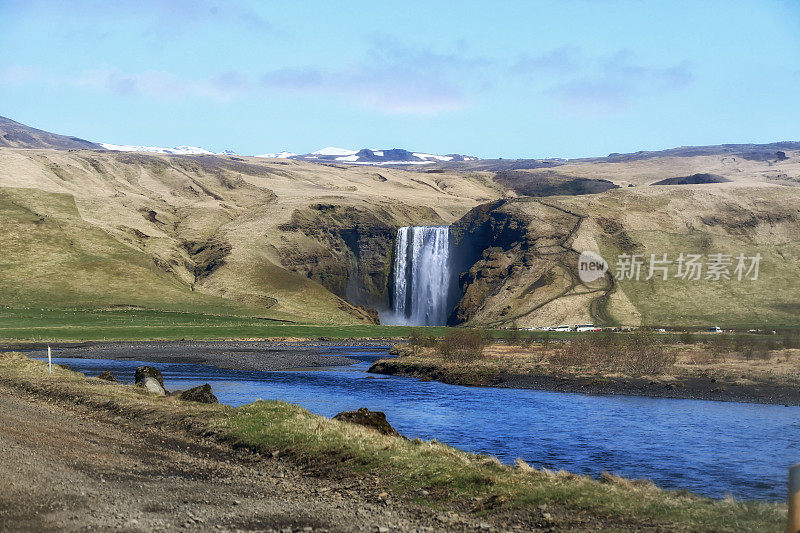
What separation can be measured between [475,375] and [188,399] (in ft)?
120

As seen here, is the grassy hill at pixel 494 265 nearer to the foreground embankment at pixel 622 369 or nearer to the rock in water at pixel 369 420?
the foreground embankment at pixel 622 369

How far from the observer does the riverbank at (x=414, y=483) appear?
17.0 m

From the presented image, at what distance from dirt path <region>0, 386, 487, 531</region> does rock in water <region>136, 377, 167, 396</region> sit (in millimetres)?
15759

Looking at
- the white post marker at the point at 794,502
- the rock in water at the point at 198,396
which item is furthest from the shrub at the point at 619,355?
the white post marker at the point at 794,502

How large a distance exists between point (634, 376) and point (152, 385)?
39323 millimetres

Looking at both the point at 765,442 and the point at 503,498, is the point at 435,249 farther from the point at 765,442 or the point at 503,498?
the point at 503,498

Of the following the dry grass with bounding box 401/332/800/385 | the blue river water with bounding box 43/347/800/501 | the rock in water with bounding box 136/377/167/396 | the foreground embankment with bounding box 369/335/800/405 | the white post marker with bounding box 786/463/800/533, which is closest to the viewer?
the white post marker with bounding box 786/463/800/533

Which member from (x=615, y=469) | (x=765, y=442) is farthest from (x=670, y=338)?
(x=615, y=469)

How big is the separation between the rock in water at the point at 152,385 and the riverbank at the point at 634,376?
29.5 m

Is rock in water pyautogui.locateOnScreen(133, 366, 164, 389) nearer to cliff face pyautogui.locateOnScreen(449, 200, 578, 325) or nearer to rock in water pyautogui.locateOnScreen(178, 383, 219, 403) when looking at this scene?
rock in water pyautogui.locateOnScreen(178, 383, 219, 403)

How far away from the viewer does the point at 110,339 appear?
108562 millimetres

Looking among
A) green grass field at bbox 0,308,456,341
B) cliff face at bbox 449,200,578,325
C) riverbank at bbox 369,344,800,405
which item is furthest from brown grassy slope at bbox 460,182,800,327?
riverbank at bbox 369,344,800,405

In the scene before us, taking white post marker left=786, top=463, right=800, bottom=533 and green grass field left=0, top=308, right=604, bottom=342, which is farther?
green grass field left=0, top=308, right=604, bottom=342

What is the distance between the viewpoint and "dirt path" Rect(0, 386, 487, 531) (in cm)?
1642
